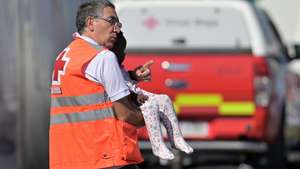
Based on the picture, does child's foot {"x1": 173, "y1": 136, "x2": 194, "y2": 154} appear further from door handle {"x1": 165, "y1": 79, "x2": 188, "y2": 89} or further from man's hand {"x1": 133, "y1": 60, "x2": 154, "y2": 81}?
door handle {"x1": 165, "y1": 79, "x2": 188, "y2": 89}

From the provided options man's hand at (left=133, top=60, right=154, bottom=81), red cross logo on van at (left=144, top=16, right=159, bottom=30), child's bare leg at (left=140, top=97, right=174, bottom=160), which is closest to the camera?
Answer: child's bare leg at (left=140, top=97, right=174, bottom=160)

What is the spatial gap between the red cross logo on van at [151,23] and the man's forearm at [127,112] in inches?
244

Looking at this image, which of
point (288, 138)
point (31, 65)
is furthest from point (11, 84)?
point (288, 138)

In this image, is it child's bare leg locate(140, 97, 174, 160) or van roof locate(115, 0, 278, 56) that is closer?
child's bare leg locate(140, 97, 174, 160)

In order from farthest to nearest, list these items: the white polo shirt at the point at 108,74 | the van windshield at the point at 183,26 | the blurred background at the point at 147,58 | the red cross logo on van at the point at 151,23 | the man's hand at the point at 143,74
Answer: the red cross logo on van at the point at 151,23 → the van windshield at the point at 183,26 → the blurred background at the point at 147,58 → the man's hand at the point at 143,74 → the white polo shirt at the point at 108,74

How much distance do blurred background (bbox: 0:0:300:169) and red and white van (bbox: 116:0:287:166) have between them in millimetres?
12

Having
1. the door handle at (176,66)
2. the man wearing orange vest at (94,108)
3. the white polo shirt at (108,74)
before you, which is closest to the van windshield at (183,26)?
the door handle at (176,66)

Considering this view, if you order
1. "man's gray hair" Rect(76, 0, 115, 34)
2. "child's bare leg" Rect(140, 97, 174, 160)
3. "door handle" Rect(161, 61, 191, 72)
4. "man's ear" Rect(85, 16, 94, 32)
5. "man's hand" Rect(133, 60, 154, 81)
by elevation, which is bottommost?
"door handle" Rect(161, 61, 191, 72)

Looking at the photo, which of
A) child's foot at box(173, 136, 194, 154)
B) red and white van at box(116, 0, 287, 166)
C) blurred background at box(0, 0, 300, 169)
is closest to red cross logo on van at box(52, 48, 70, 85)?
child's foot at box(173, 136, 194, 154)

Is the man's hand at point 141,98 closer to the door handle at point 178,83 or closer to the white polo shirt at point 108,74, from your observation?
the white polo shirt at point 108,74

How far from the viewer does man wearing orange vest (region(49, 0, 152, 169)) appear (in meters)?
5.04

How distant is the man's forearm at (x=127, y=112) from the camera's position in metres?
5.07

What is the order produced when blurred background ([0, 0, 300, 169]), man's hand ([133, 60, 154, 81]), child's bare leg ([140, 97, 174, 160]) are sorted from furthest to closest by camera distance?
blurred background ([0, 0, 300, 169])
man's hand ([133, 60, 154, 81])
child's bare leg ([140, 97, 174, 160])

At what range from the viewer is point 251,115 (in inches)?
423
